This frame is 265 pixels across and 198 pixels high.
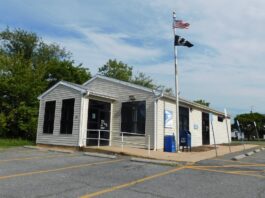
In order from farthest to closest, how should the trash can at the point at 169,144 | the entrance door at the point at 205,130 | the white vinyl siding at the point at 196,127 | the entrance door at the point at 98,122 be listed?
the entrance door at the point at 205,130 < the white vinyl siding at the point at 196,127 < the entrance door at the point at 98,122 < the trash can at the point at 169,144

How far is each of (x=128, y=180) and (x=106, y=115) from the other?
35.2ft

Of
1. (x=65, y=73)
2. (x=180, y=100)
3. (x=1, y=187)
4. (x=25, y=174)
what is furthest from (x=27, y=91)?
(x=1, y=187)

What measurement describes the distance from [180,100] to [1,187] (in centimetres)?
1419

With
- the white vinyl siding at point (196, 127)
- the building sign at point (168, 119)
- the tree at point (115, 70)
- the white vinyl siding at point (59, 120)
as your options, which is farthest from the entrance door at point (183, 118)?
the tree at point (115, 70)

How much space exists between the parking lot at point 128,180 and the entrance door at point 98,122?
6387 mm

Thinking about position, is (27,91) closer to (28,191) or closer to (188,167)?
(188,167)

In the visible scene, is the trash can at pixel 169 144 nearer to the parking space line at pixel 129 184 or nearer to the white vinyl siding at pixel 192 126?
the white vinyl siding at pixel 192 126

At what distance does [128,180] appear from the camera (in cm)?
848

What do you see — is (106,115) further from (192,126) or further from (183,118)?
(192,126)

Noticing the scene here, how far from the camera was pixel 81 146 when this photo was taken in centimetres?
1694

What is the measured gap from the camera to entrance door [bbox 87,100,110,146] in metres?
18.0

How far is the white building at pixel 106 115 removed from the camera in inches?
680

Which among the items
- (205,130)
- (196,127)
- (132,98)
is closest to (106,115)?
(132,98)

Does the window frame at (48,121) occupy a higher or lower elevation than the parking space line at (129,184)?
higher
